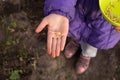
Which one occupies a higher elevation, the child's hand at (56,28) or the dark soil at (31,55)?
the child's hand at (56,28)

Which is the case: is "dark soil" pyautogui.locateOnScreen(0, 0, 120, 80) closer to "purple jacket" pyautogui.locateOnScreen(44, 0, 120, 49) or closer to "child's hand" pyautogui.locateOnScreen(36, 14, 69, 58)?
"purple jacket" pyautogui.locateOnScreen(44, 0, 120, 49)

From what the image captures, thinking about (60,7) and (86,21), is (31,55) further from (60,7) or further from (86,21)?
(60,7)

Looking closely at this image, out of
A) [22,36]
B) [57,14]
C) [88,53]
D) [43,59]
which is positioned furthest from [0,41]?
[57,14]

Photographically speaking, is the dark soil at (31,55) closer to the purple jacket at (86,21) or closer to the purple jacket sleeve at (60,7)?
the purple jacket at (86,21)

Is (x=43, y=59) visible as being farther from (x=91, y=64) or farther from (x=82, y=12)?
(x=82, y=12)

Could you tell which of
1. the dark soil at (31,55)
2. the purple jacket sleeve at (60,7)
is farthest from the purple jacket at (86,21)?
the dark soil at (31,55)

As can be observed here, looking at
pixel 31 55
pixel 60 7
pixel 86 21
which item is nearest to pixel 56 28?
pixel 60 7
